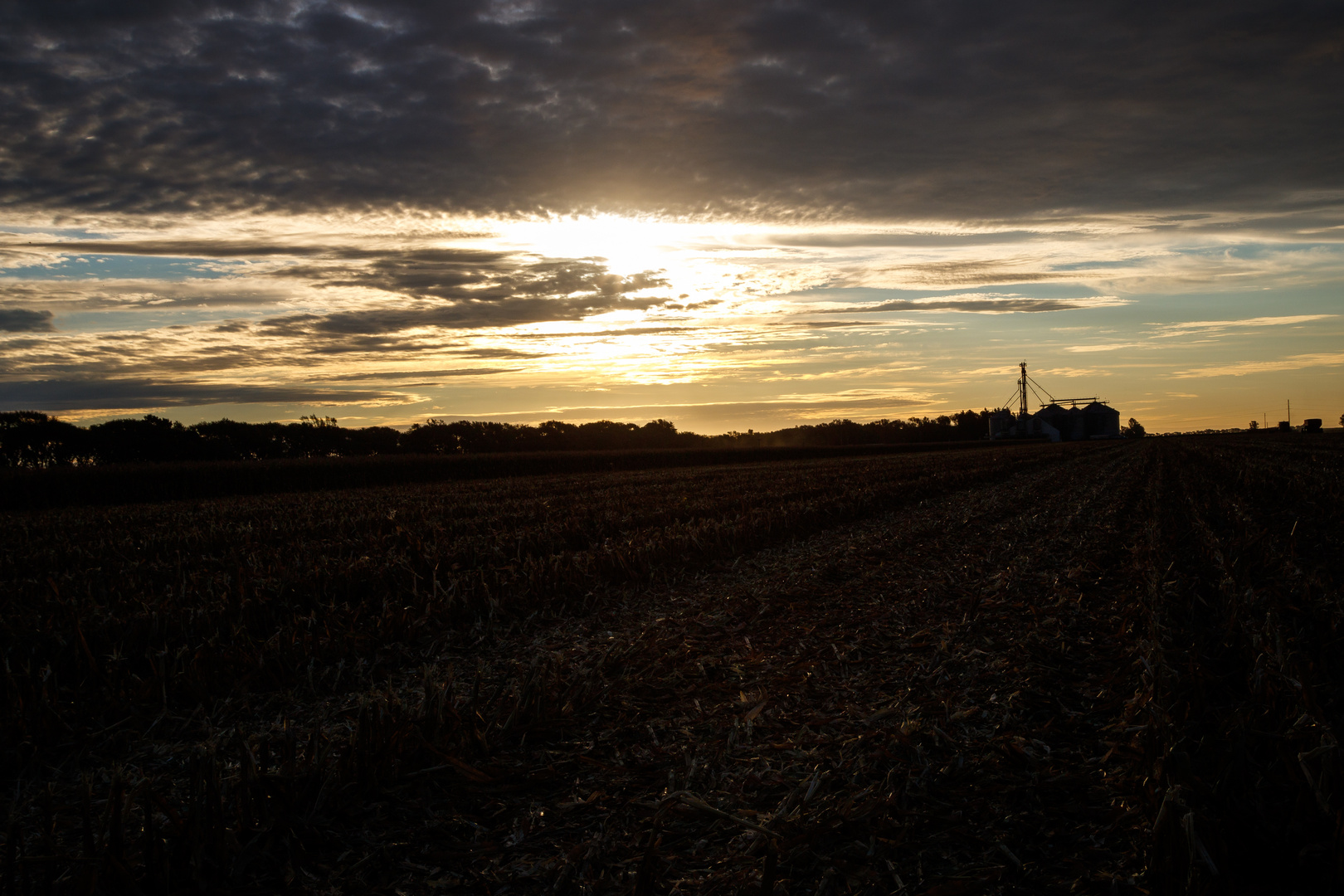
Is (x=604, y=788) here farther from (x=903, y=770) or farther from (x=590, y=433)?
(x=590, y=433)

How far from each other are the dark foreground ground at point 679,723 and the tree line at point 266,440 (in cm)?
2596

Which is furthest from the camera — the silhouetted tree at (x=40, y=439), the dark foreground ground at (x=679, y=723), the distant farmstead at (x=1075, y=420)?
the distant farmstead at (x=1075, y=420)

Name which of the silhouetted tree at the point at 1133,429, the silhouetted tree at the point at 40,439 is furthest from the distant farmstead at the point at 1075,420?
the silhouetted tree at the point at 40,439

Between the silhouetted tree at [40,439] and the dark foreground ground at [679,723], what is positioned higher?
the silhouetted tree at [40,439]

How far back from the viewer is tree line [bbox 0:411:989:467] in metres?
33.0

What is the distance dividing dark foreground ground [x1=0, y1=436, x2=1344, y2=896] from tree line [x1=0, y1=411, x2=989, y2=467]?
2596 centimetres

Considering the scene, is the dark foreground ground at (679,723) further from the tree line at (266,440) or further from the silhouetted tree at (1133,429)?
the silhouetted tree at (1133,429)

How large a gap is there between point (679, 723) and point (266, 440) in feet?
143

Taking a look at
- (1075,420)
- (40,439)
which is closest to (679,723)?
(40,439)

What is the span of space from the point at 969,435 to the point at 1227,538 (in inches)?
4727

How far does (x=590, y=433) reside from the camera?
5688cm

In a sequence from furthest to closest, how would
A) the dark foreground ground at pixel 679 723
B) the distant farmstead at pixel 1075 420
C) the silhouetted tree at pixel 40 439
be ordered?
1. the distant farmstead at pixel 1075 420
2. the silhouetted tree at pixel 40 439
3. the dark foreground ground at pixel 679 723

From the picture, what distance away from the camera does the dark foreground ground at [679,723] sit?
8.60ft

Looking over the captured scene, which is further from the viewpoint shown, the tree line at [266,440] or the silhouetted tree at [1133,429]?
the silhouetted tree at [1133,429]
